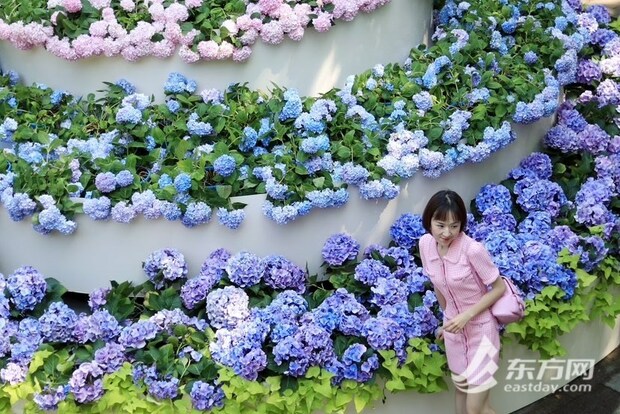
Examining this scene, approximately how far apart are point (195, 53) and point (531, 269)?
2055 millimetres

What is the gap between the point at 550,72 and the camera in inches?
204

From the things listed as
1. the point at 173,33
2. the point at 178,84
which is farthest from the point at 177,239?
the point at 173,33

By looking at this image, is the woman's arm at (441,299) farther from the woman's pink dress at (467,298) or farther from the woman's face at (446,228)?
the woman's face at (446,228)

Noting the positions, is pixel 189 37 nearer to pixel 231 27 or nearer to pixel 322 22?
pixel 231 27

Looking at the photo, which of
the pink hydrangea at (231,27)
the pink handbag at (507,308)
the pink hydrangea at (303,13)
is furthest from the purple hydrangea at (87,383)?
the pink hydrangea at (303,13)

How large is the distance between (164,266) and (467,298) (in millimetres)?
1447

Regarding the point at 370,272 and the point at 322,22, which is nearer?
the point at 370,272

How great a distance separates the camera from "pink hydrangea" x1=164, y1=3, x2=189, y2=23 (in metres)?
4.80

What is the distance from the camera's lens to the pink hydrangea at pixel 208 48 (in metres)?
4.68

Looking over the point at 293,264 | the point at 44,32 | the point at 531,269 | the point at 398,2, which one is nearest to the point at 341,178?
the point at 293,264

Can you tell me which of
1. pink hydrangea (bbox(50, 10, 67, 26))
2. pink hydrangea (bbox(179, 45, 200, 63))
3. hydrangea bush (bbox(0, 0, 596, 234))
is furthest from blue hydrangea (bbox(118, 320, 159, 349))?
pink hydrangea (bbox(50, 10, 67, 26))

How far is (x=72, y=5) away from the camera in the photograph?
16.2ft

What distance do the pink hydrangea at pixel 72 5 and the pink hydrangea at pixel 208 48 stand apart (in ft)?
2.59

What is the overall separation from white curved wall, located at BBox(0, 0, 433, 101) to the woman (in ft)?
5.24
